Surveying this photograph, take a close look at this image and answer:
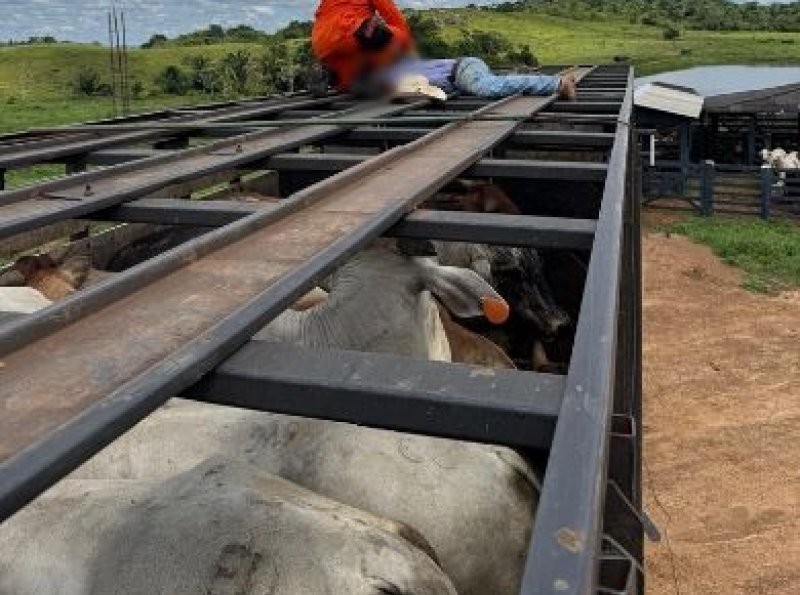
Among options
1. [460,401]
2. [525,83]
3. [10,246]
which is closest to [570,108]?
[525,83]

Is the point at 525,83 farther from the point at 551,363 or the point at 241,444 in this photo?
the point at 241,444

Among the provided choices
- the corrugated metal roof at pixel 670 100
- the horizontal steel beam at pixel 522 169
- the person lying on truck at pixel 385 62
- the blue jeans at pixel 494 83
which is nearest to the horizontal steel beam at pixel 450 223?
the horizontal steel beam at pixel 522 169

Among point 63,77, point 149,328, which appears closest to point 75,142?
point 149,328

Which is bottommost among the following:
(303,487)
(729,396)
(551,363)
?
(729,396)

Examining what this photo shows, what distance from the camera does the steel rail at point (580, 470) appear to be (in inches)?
39.1

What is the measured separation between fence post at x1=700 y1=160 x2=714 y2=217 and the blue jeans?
43.7ft

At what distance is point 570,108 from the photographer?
20.0 ft

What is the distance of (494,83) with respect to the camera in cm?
693

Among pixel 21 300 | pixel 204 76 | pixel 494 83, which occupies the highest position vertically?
pixel 494 83

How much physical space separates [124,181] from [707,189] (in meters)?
17.8

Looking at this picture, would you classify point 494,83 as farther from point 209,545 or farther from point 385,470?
point 209,545

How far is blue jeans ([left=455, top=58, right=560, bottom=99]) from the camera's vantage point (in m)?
6.82

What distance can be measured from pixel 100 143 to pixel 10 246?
3.31 ft

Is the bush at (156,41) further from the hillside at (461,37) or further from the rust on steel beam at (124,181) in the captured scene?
the rust on steel beam at (124,181)
